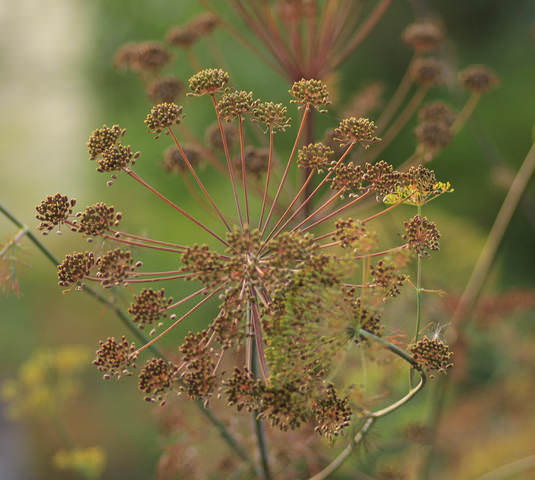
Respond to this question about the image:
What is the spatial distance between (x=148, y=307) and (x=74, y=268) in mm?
105

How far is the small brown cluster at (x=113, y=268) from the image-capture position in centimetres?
60

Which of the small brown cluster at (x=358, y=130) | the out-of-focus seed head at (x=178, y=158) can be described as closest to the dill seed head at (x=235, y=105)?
the small brown cluster at (x=358, y=130)

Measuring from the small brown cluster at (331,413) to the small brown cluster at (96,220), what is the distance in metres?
0.31

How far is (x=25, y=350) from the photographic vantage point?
12.9 ft

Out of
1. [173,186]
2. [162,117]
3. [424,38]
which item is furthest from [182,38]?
[173,186]

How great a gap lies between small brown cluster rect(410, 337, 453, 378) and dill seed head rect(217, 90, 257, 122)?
340mm

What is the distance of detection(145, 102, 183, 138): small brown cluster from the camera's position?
0.66 meters

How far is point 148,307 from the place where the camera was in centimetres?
60

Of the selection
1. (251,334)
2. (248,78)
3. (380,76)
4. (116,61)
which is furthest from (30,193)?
(251,334)

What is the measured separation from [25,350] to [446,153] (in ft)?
10.8

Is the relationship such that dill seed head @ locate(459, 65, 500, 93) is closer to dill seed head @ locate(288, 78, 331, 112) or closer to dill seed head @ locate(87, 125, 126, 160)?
dill seed head @ locate(288, 78, 331, 112)

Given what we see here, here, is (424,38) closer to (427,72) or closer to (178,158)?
(427,72)

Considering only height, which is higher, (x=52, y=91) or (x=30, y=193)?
(x=52, y=91)

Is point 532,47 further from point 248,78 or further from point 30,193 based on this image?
point 30,193
